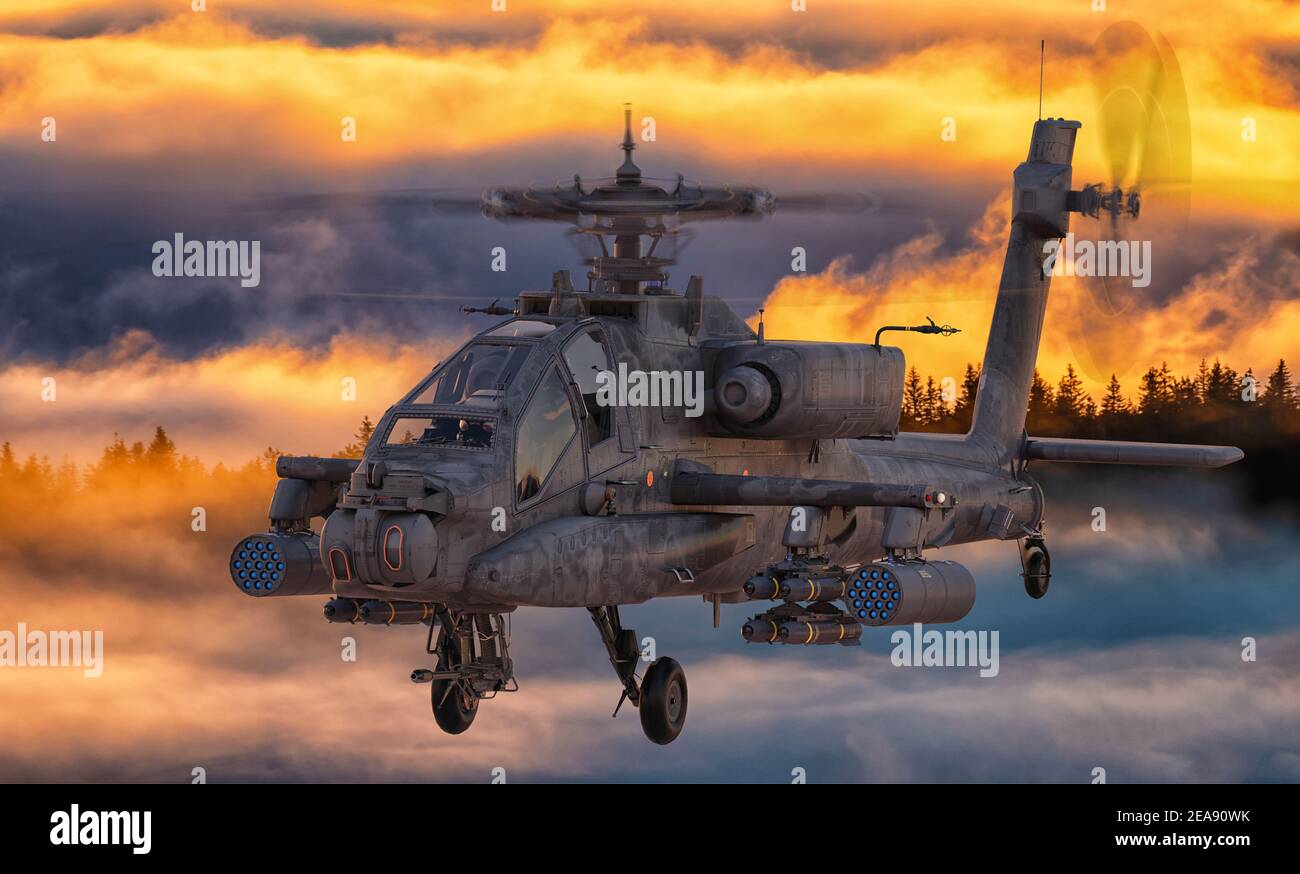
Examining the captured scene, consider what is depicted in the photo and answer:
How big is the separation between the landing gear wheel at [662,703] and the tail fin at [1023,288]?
8.03 metres

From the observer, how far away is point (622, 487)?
102 feet

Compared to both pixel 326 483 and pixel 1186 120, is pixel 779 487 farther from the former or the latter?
pixel 1186 120

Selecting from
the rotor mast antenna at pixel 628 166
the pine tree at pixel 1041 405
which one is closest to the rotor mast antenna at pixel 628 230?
the rotor mast antenna at pixel 628 166

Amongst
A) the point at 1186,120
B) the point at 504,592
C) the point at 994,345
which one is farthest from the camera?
the point at 994,345

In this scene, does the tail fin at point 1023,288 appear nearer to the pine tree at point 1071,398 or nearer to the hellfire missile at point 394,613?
the pine tree at point 1071,398

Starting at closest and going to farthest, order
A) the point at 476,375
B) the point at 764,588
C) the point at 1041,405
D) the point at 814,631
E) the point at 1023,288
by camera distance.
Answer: the point at 476,375, the point at 764,588, the point at 814,631, the point at 1023,288, the point at 1041,405

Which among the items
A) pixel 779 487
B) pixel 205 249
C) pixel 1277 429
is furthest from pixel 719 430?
pixel 1277 429

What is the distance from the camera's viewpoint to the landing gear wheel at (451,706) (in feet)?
108

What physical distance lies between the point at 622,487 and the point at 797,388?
9.81 feet

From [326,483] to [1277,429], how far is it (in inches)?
714

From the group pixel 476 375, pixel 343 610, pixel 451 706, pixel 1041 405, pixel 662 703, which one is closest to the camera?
pixel 476 375

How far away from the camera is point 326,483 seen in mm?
32469

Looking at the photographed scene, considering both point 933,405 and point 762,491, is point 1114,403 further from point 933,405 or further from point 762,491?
point 762,491

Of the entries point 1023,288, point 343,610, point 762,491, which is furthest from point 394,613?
point 1023,288
